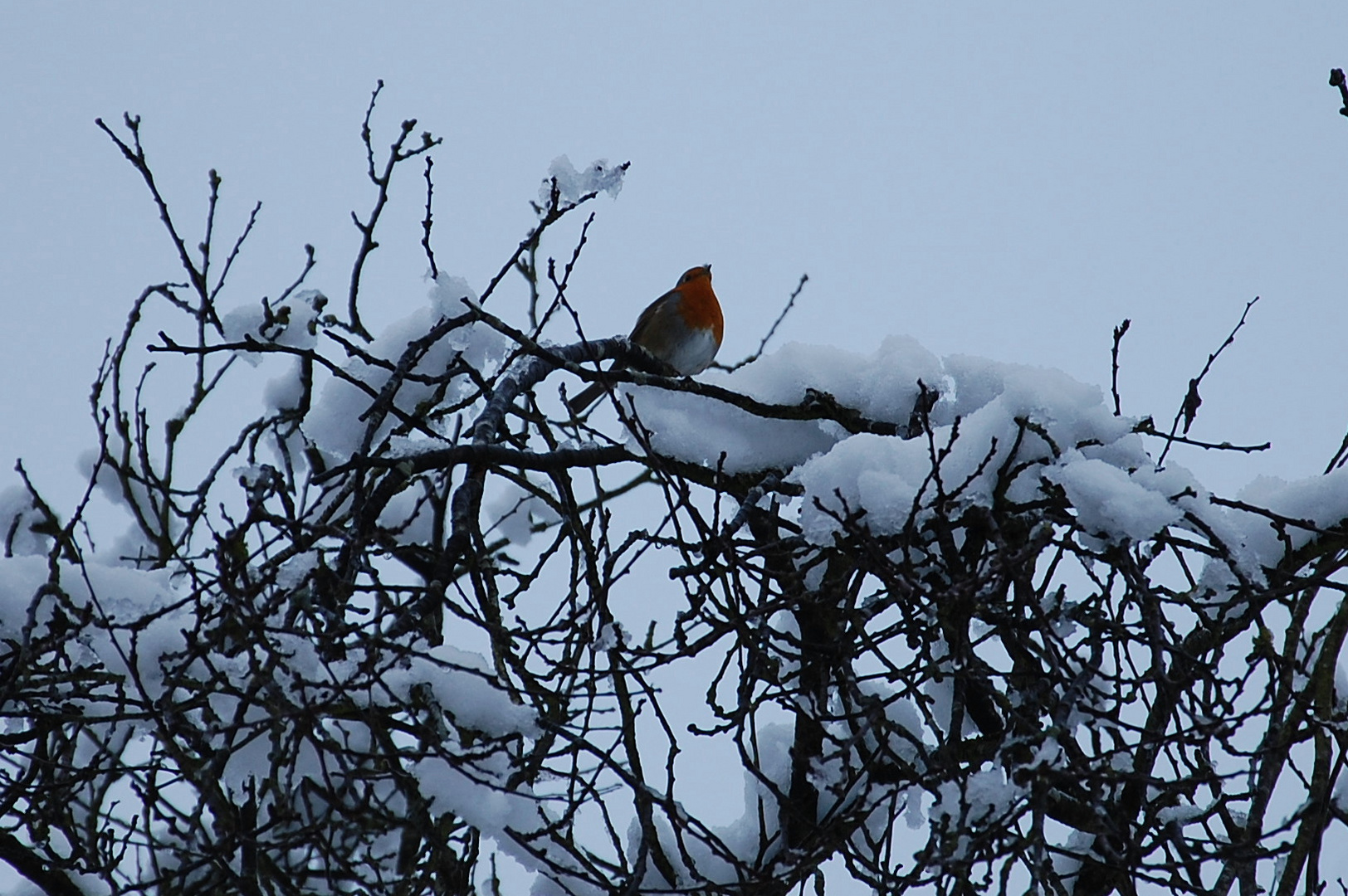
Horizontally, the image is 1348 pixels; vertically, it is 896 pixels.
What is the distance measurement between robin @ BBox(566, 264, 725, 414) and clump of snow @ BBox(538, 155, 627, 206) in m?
2.74

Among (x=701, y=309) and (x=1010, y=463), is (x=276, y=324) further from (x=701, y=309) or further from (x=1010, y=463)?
(x=701, y=309)

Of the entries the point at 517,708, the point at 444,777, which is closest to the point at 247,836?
the point at 444,777

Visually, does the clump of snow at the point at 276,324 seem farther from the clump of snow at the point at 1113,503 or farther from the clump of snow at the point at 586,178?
the clump of snow at the point at 1113,503

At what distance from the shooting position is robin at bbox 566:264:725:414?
19.1 ft

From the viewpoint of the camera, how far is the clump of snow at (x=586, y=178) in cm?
297

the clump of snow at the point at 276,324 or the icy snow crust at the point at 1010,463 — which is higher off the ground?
the clump of snow at the point at 276,324

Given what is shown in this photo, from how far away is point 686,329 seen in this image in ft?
19.1

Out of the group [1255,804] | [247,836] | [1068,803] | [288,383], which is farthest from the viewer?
[288,383]

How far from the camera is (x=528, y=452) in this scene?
2475 mm

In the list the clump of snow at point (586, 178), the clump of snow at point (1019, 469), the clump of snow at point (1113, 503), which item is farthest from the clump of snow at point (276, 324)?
the clump of snow at point (1113, 503)

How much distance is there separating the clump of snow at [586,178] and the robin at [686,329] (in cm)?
274

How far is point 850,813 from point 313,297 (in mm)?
2360

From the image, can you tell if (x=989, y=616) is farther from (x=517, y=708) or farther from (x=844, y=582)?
(x=517, y=708)

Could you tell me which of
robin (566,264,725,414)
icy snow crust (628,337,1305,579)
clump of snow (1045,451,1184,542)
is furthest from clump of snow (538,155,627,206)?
robin (566,264,725,414)
